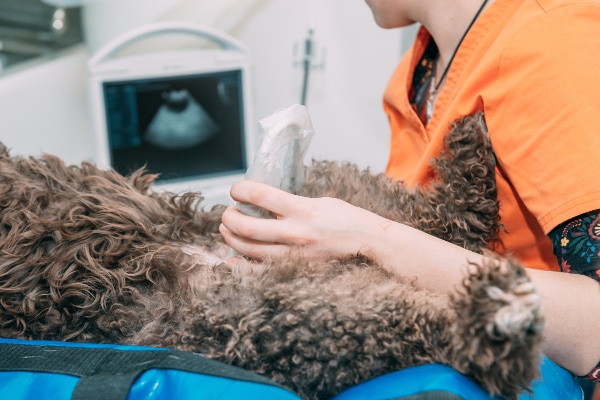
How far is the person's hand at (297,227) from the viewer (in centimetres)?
108

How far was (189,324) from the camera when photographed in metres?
0.98

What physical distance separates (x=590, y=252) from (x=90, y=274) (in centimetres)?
87

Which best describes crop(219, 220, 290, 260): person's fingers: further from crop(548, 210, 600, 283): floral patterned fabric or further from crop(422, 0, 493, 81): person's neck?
crop(422, 0, 493, 81): person's neck

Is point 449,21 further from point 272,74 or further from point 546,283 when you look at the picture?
point 272,74

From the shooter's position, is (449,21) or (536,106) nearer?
(536,106)

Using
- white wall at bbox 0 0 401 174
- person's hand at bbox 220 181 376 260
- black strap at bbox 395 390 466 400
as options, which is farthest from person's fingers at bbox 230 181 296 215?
white wall at bbox 0 0 401 174

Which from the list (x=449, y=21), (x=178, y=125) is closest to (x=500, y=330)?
(x=449, y=21)

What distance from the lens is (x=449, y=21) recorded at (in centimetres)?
140

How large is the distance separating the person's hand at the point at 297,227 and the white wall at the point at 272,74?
55.9 inches

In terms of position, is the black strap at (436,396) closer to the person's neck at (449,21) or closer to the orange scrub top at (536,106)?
the orange scrub top at (536,106)

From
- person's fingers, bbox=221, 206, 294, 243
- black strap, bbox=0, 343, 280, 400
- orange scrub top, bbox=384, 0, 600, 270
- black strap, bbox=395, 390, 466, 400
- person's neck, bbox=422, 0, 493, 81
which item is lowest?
black strap, bbox=0, 343, 280, 400

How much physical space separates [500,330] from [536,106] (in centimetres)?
49

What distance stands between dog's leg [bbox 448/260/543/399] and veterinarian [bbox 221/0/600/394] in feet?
0.59

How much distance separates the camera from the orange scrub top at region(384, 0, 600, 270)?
986mm
